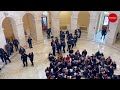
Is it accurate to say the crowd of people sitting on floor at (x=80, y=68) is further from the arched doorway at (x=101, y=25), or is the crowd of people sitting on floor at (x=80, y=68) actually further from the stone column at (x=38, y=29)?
the stone column at (x=38, y=29)

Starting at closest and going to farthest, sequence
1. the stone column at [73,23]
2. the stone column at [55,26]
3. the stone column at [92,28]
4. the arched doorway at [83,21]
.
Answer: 1. the stone column at [92,28]
2. the stone column at [55,26]
3. the stone column at [73,23]
4. the arched doorway at [83,21]

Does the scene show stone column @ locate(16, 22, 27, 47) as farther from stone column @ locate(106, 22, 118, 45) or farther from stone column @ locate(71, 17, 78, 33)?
stone column @ locate(106, 22, 118, 45)

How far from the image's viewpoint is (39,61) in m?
14.2

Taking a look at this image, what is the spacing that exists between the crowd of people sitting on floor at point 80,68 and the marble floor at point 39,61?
159 cm

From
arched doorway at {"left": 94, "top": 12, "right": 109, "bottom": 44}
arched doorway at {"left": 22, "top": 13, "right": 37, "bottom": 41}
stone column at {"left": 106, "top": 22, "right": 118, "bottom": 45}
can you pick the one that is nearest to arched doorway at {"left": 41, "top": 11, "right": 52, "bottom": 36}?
arched doorway at {"left": 22, "top": 13, "right": 37, "bottom": 41}

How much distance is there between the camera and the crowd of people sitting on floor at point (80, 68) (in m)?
10.4

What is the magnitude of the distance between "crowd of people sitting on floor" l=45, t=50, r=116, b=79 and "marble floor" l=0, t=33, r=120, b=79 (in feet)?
5.23

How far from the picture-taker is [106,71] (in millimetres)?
10867

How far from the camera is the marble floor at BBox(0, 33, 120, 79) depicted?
1253 cm

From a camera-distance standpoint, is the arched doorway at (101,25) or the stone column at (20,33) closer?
the stone column at (20,33)

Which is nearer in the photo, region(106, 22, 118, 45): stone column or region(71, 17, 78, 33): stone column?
region(106, 22, 118, 45): stone column

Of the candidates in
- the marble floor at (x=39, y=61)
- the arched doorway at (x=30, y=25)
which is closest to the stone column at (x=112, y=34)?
the marble floor at (x=39, y=61)

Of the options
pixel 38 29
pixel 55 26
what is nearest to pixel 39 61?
pixel 38 29
